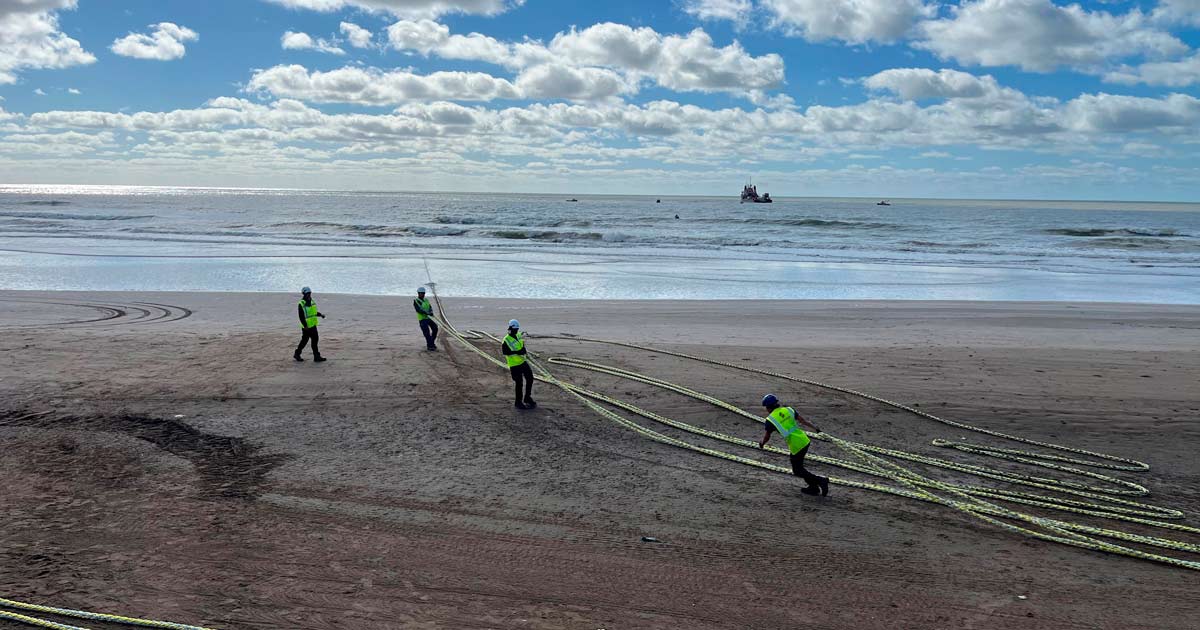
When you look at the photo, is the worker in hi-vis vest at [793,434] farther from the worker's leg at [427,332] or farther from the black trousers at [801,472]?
the worker's leg at [427,332]

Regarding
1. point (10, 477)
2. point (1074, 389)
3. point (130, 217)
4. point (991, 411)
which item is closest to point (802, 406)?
point (991, 411)

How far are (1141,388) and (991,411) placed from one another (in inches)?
133

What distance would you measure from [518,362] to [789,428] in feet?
15.5

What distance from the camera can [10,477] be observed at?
917 cm

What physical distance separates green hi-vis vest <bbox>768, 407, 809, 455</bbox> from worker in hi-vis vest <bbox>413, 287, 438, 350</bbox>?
865cm

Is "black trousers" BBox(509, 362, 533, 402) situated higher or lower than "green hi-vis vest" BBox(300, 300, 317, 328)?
lower

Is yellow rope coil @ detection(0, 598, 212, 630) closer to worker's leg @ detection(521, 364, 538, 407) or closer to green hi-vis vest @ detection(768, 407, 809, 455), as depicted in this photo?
green hi-vis vest @ detection(768, 407, 809, 455)

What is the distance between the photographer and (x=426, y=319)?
15.8 metres

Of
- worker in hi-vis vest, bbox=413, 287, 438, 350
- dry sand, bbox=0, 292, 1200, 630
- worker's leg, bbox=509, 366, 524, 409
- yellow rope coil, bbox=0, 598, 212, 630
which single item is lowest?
yellow rope coil, bbox=0, 598, 212, 630

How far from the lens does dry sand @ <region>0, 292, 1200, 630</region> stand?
667 centimetres

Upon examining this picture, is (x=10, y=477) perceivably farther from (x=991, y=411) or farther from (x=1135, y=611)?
(x=991, y=411)

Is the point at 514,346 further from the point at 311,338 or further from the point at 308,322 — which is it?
the point at 311,338

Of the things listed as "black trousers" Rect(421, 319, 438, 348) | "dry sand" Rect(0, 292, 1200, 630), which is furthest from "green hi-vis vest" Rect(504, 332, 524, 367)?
"black trousers" Rect(421, 319, 438, 348)

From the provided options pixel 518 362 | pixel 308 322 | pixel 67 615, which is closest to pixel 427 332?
pixel 308 322
